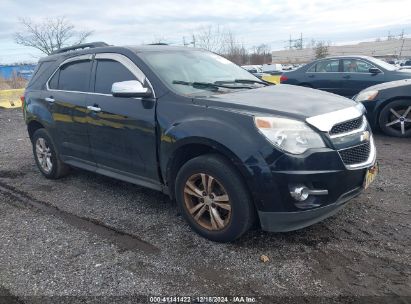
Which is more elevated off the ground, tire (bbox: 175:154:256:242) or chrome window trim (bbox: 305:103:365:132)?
chrome window trim (bbox: 305:103:365:132)

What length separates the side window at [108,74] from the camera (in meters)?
4.05

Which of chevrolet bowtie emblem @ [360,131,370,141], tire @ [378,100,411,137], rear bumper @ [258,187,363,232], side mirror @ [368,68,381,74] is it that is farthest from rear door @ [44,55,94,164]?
side mirror @ [368,68,381,74]

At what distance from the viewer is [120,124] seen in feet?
12.9

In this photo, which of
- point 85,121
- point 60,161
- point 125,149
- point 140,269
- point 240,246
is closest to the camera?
point 140,269

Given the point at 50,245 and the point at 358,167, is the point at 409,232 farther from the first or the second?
the point at 50,245

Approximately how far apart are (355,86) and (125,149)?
22.8 ft

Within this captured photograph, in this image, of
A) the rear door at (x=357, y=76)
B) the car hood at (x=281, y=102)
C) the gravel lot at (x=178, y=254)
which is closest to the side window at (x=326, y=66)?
the rear door at (x=357, y=76)

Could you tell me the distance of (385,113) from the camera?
7.08m

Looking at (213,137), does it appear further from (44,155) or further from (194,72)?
(44,155)

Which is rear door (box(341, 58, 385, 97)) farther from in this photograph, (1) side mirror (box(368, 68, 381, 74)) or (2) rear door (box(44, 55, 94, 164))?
(2) rear door (box(44, 55, 94, 164))

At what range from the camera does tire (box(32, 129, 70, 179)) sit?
207 inches

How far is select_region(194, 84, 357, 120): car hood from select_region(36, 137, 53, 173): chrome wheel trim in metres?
2.94

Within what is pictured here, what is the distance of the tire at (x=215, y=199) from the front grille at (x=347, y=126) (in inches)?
35.0

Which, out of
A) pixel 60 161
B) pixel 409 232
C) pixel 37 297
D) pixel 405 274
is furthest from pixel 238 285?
pixel 60 161
